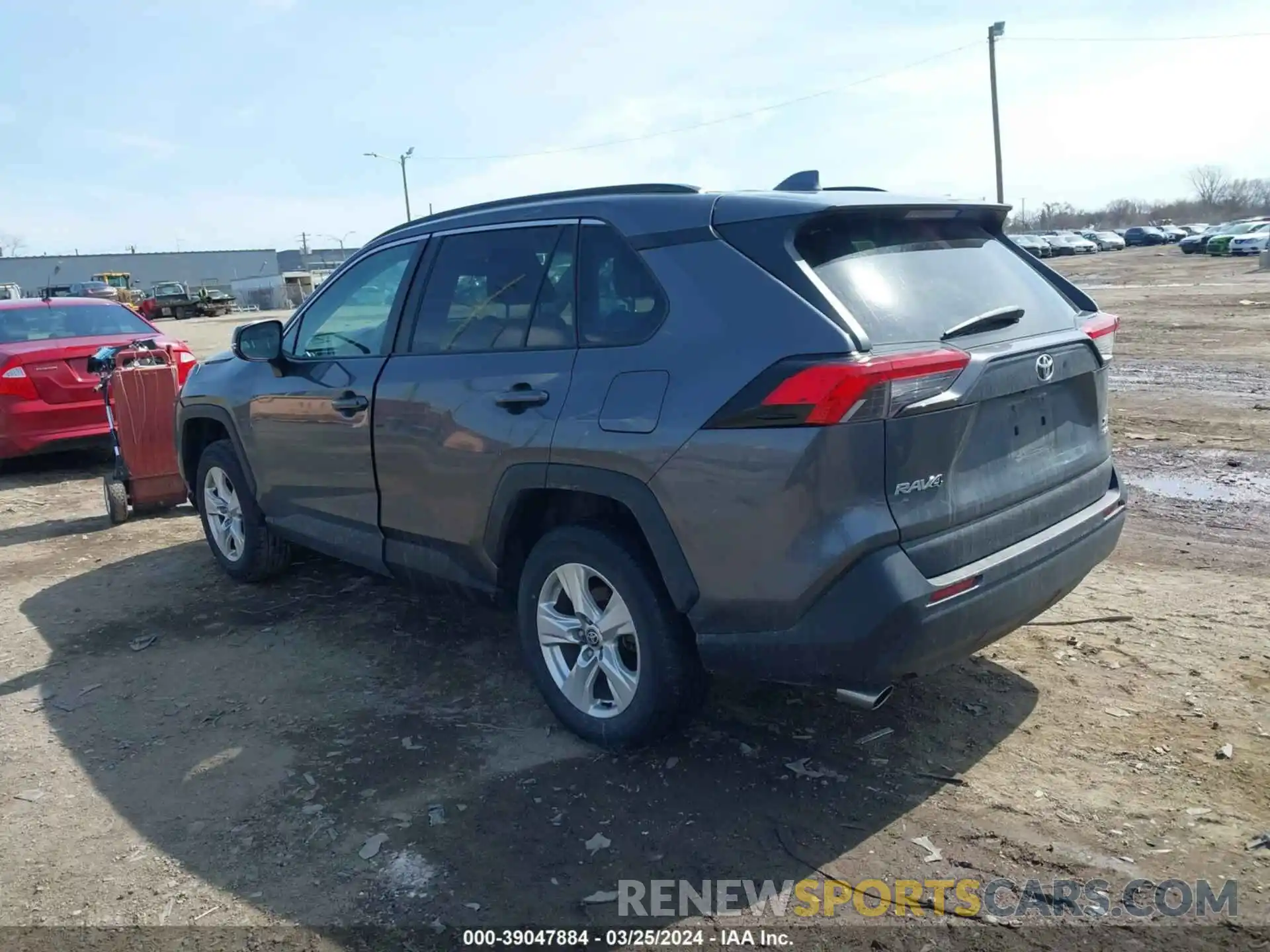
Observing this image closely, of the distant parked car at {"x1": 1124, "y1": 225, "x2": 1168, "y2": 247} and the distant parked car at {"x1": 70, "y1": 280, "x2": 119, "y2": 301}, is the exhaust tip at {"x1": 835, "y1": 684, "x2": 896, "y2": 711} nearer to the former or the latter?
the distant parked car at {"x1": 70, "y1": 280, "x2": 119, "y2": 301}

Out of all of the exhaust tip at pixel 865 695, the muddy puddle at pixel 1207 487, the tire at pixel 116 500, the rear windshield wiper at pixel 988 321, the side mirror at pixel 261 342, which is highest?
the side mirror at pixel 261 342

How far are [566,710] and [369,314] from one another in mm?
2070

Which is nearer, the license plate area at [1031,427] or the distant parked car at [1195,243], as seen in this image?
the license plate area at [1031,427]

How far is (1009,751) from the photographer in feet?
11.6

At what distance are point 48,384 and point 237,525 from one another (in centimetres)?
397

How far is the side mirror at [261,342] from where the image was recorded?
5066mm

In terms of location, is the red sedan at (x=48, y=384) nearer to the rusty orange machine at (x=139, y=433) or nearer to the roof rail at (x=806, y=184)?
the rusty orange machine at (x=139, y=433)

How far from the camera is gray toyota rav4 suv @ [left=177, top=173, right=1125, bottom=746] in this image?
290 cm

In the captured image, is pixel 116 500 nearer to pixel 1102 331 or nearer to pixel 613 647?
pixel 613 647

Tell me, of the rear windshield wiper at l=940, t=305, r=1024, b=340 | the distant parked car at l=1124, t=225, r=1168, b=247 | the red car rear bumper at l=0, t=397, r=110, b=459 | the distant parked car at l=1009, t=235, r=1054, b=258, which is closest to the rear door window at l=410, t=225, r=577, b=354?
the rear windshield wiper at l=940, t=305, r=1024, b=340

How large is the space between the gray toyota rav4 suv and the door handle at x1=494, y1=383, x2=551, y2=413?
0.01 meters

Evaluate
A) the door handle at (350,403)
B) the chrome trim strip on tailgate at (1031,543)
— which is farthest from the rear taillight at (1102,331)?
the door handle at (350,403)

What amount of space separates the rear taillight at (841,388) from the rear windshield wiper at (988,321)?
199 millimetres

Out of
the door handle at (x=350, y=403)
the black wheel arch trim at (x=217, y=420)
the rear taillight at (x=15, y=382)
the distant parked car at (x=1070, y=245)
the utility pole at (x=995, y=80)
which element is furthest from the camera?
the distant parked car at (x=1070, y=245)
